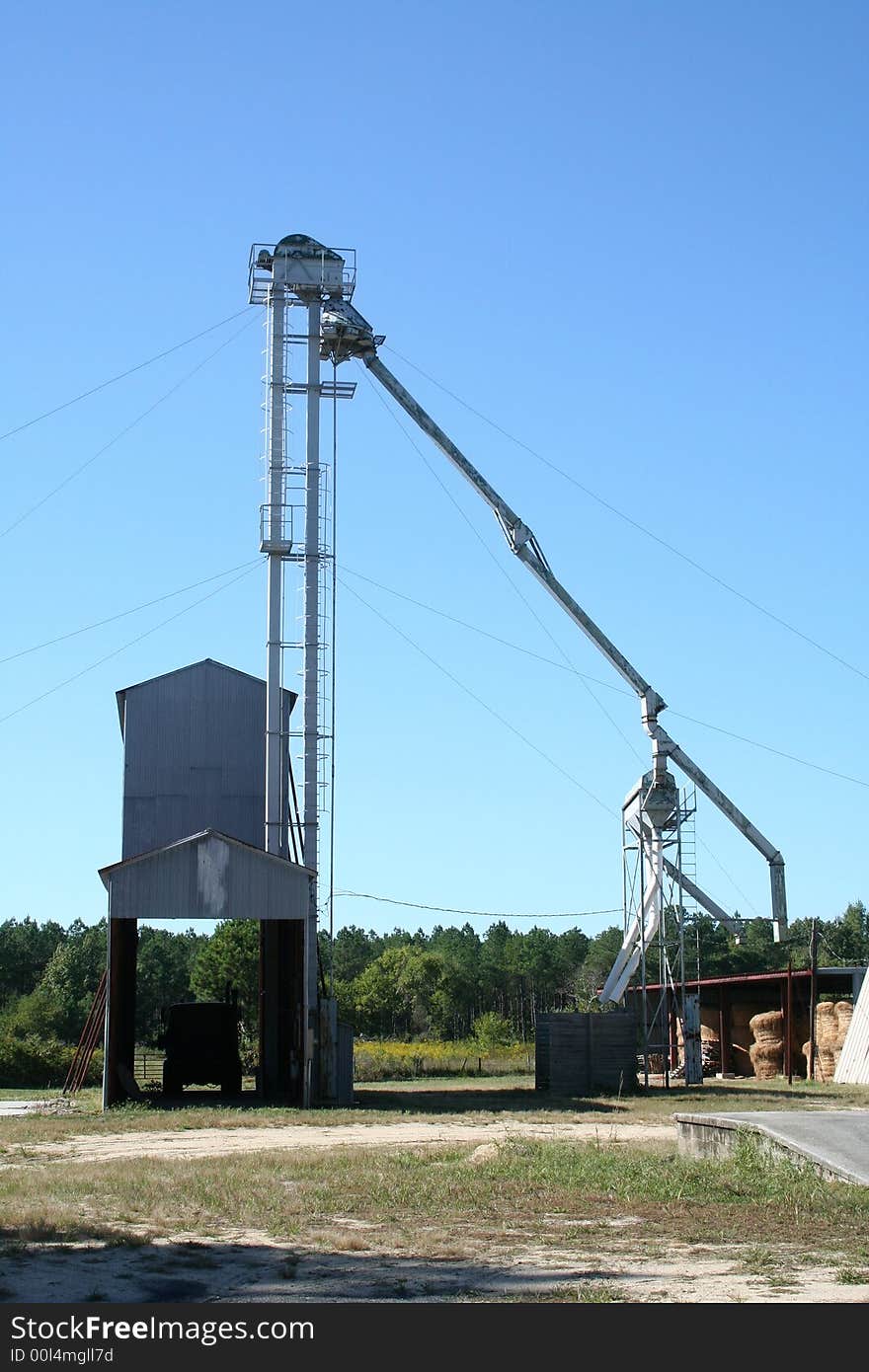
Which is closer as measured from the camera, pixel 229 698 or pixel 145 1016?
pixel 229 698

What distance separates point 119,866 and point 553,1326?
22.2 meters

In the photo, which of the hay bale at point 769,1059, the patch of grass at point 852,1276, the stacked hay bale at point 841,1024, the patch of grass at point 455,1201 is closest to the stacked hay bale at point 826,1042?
the stacked hay bale at point 841,1024

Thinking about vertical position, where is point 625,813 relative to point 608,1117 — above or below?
above

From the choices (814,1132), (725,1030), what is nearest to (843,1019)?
(725,1030)

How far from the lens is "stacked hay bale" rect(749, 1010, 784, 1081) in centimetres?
4491

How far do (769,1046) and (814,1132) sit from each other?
30.7m

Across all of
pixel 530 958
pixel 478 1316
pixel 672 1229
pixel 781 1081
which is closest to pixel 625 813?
pixel 781 1081

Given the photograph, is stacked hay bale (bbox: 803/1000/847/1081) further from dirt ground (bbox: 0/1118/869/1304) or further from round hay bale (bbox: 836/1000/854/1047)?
dirt ground (bbox: 0/1118/869/1304)

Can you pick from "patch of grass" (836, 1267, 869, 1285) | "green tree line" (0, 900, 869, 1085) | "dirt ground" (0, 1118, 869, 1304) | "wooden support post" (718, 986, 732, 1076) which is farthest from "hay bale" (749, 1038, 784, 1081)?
"patch of grass" (836, 1267, 869, 1285)

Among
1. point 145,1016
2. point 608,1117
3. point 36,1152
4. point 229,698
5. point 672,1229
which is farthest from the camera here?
point 145,1016

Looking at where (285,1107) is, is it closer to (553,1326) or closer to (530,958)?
(553,1326)

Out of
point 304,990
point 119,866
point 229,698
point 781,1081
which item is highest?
point 229,698

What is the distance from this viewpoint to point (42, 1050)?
46531mm

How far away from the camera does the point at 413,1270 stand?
10438 mm
